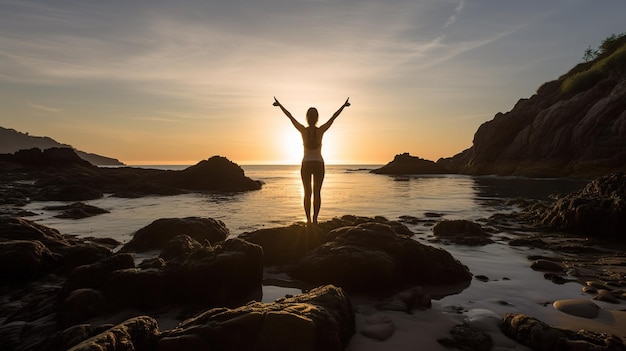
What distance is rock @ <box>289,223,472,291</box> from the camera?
5.74m

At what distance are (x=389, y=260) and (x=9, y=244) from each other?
22.7 ft

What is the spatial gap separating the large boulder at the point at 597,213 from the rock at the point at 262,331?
10579 mm

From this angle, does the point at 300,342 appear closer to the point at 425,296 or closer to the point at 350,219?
the point at 425,296

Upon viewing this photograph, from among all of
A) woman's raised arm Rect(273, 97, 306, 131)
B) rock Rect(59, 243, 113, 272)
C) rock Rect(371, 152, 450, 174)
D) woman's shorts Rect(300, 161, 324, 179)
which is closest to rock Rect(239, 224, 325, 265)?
woman's shorts Rect(300, 161, 324, 179)

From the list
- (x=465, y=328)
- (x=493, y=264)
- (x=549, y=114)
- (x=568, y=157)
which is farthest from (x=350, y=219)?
(x=549, y=114)

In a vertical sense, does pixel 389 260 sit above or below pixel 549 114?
below

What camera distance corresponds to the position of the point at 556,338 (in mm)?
3561

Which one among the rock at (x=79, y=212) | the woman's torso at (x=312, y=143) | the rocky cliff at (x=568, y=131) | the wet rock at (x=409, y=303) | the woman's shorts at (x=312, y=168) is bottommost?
the rock at (x=79, y=212)

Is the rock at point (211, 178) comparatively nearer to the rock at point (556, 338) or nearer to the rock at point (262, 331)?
the rock at point (262, 331)

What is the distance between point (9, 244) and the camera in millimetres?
6426

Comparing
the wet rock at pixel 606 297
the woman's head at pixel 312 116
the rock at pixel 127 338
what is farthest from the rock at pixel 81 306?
the wet rock at pixel 606 297

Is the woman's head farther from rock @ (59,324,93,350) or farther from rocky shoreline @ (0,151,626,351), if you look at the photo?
rock @ (59,324,93,350)

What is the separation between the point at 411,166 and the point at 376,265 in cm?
8942

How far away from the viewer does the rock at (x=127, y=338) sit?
2.86 metres
